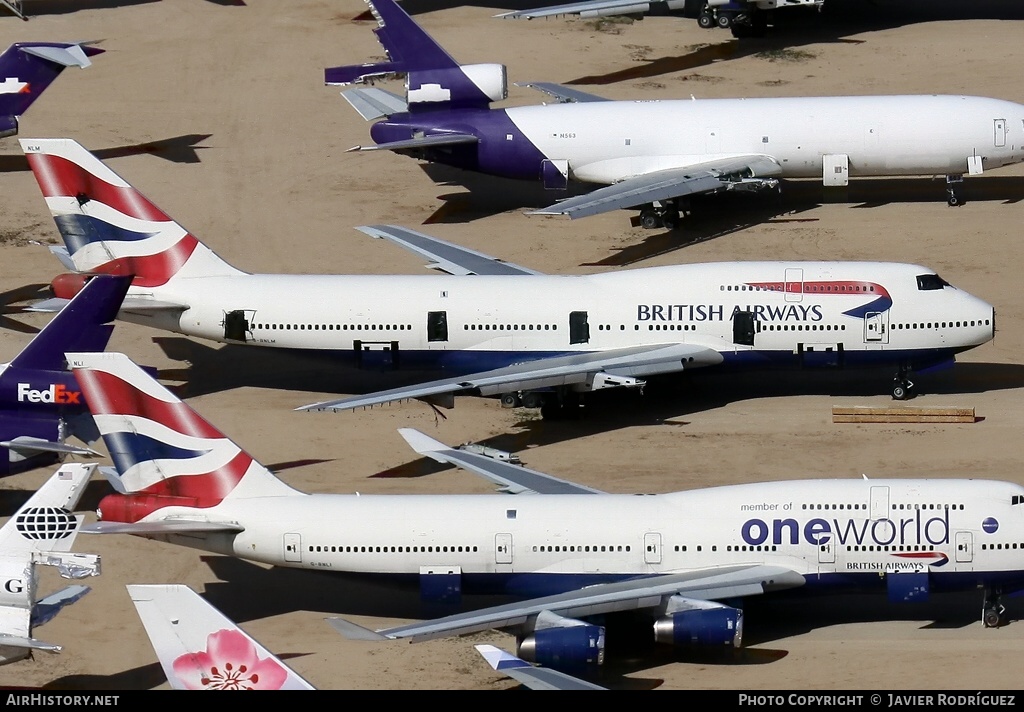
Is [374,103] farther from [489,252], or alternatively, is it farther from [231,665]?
[231,665]

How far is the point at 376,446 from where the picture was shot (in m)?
56.5

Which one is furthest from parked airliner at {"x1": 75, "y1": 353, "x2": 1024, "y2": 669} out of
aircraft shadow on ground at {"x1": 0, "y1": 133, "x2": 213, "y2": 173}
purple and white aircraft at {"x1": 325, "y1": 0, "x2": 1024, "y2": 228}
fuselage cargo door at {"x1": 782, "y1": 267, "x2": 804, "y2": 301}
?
aircraft shadow on ground at {"x1": 0, "y1": 133, "x2": 213, "y2": 173}

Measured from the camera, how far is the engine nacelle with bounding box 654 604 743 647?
145ft

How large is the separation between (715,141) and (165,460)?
3088 centimetres

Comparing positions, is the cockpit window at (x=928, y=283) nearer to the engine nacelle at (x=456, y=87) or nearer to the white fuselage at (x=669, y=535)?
the white fuselage at (x=669, y=535)

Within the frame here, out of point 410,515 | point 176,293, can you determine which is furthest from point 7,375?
point 410,515

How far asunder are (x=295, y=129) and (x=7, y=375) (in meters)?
29.8

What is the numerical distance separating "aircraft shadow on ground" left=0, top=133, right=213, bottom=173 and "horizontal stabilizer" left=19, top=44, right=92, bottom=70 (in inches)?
153

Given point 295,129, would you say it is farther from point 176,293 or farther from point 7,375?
point 7,375

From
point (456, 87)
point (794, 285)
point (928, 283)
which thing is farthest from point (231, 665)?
point (456, 87)

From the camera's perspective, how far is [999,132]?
228 ft

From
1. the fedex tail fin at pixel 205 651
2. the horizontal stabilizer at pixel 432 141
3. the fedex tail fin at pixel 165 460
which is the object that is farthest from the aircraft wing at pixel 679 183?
the fedex tail fin at pixel 205 651

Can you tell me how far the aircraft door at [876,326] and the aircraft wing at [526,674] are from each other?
20.2m

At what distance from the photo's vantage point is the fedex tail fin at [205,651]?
39.4 m
